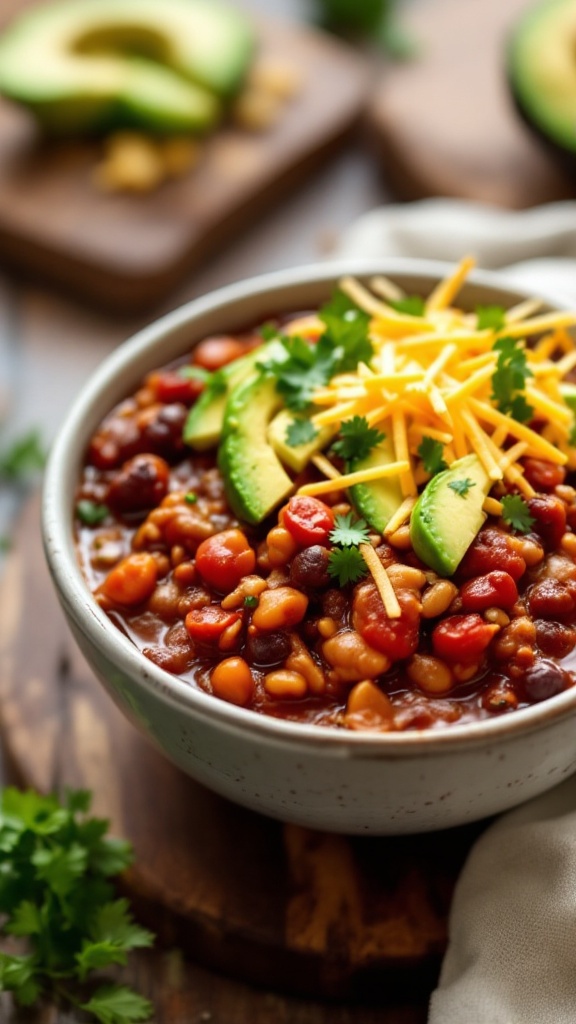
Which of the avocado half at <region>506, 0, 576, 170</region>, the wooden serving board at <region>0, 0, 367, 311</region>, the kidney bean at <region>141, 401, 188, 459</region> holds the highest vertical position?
the avocado half at <region>506, 0, 576, 170</region>

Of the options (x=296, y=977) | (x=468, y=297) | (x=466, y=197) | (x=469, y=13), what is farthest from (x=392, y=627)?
(x=469, y=13)

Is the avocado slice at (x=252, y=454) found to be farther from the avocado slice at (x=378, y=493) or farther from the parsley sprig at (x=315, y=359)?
the avocado slice at (x=378, y=493)

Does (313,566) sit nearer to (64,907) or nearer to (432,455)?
(432,455)

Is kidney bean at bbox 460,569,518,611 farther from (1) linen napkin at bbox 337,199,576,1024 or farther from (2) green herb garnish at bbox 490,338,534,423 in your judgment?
(1) linen napkin at bbox 337,199,576,1024

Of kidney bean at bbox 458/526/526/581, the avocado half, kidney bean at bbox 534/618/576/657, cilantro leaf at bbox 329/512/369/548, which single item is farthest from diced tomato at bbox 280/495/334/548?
the avocado half

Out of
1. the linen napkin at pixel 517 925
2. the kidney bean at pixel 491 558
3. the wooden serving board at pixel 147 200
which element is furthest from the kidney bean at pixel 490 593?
the wooden serving board at pixel 147 200

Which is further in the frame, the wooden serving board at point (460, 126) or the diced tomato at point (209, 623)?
the wooden serving board at point (460, 126)
